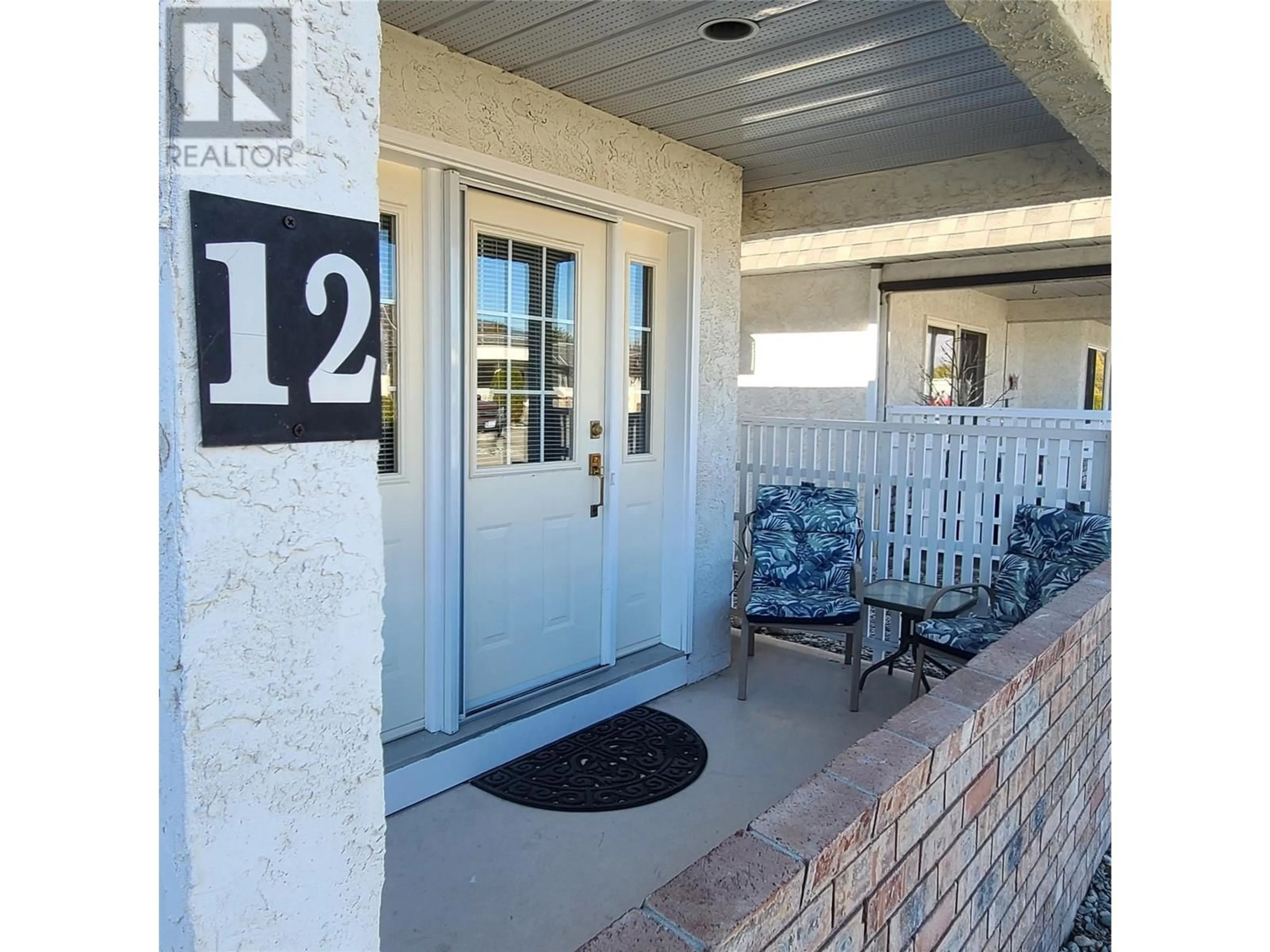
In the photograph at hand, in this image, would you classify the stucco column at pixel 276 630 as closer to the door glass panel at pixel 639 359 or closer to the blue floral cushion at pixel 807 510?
the door glass panel at pixel 639 359

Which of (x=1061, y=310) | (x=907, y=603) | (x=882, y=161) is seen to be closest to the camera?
(x=882, y=161)

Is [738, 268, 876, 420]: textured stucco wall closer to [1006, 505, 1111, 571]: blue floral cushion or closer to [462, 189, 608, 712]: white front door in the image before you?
[1006, 505, 1111, 571]: blue floral cushion

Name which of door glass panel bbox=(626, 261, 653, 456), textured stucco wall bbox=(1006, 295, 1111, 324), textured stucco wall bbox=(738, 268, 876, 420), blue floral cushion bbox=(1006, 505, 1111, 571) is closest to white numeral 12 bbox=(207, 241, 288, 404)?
door glass panel bbox=(626, 261, 653, 456)

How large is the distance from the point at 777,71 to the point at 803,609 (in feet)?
8.23

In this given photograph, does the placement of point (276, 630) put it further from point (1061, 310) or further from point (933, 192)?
point (1061, 310)

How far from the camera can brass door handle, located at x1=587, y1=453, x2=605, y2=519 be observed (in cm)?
396

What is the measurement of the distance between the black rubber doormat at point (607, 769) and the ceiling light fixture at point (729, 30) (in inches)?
110

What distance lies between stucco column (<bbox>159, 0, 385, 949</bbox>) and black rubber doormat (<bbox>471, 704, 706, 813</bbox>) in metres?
2.08

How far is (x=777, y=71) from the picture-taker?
3.06 meters

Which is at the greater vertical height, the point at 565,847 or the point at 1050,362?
the point at 1050,362

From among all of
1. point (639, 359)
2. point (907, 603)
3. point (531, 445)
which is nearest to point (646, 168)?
point (639, 359)
